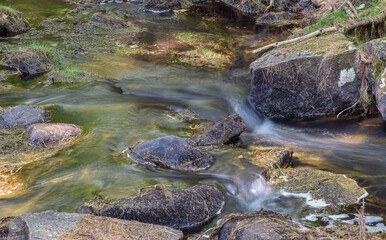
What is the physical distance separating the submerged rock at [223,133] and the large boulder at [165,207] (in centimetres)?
185

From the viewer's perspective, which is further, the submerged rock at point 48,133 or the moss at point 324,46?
the moss at point 324,46

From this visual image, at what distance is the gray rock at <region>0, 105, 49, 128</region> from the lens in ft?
25.0

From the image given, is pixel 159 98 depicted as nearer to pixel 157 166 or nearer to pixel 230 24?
pixel 157 166

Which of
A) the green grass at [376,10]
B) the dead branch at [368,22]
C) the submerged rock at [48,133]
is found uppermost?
the green grass at [376,10]

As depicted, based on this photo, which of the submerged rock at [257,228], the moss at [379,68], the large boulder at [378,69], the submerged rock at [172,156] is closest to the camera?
the submerged rock at [257,228]

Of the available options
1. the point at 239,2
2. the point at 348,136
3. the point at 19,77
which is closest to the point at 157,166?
the point at 348,136

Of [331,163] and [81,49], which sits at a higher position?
[81,49]

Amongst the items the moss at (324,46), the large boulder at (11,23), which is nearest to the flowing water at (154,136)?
the large boulder at (11,23)

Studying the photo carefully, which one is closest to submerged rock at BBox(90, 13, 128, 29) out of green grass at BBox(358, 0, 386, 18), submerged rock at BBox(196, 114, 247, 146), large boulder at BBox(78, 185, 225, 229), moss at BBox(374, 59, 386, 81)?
green grass at BBox(358, 0, 386, 18)

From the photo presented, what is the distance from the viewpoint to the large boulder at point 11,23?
13352mm

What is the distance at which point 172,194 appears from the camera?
17.0ft

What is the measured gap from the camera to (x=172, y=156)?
20.7 feet

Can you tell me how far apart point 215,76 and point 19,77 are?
521cm

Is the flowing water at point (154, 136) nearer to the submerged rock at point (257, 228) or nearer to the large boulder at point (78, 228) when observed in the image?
the submerged rock at point (257, 228)
